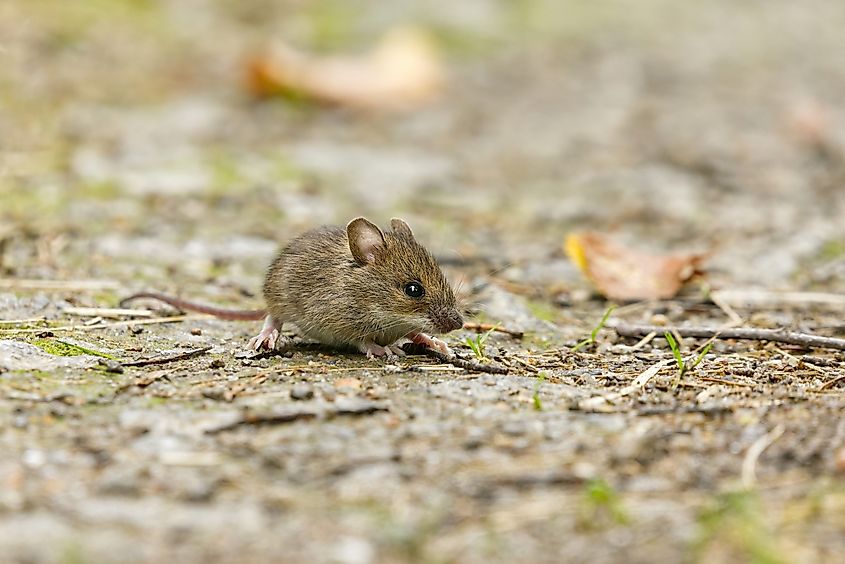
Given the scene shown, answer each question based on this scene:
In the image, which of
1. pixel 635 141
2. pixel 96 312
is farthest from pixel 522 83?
pixel 96 312

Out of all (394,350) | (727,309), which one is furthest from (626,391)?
(727,309)

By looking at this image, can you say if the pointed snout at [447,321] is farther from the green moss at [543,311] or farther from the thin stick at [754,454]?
the thin stick at [754,454]

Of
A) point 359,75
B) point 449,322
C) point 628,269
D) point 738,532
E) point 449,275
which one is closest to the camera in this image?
point 738,532

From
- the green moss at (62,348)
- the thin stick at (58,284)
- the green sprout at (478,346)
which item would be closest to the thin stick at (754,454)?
the green sprout at (478,346)

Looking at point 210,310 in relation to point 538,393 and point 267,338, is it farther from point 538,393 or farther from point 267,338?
point 538,393

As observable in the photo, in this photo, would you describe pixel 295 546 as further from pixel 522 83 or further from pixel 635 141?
pixel 522 83

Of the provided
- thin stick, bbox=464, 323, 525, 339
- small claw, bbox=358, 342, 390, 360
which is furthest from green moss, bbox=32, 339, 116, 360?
thin stick, bbox=464, 323, 525, 339
